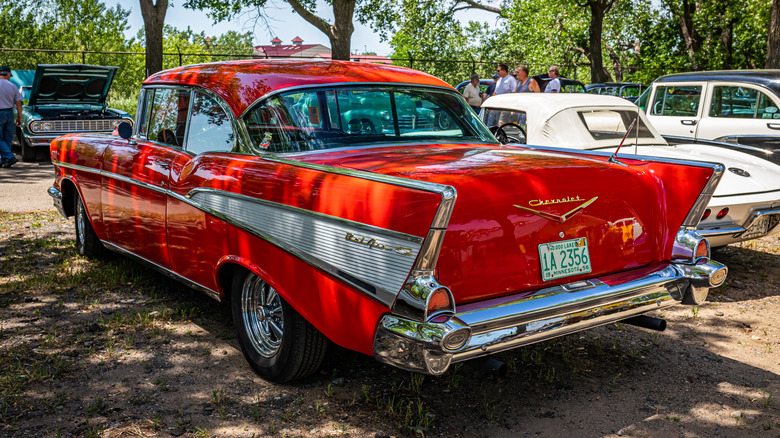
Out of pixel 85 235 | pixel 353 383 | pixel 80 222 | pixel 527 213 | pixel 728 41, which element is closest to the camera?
pixel 527 213

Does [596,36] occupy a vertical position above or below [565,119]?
above

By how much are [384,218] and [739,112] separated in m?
7.97

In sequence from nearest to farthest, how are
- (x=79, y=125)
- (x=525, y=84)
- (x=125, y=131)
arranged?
(x=125, y=131)
(x=79, y=125)
(x=525, y=84)

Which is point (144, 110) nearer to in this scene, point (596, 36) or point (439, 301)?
point (439, 301)

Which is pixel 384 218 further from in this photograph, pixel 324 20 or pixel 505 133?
pixel 324 20

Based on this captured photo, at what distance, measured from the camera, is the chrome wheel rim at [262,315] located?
3.60 metres

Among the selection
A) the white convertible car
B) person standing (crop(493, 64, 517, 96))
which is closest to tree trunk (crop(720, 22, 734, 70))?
person standing (crop(493, 64, 517, 96))

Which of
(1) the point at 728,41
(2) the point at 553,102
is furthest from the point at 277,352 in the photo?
(1) the point at 728,41

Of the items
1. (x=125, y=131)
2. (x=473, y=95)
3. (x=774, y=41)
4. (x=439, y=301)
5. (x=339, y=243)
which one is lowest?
(x=439, y=301)

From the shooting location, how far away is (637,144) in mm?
6105

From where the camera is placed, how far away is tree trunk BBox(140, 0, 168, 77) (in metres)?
15.7

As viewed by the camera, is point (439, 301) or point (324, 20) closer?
point (439, 301)

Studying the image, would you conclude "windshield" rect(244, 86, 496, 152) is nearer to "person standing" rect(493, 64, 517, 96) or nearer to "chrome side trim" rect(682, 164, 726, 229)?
"chrome side trim" rect(682, 164, 726, 229)

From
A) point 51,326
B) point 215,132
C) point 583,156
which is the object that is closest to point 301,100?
point 215,132
